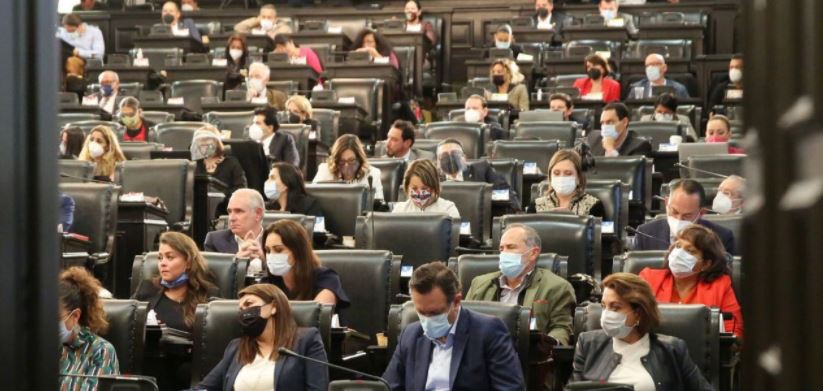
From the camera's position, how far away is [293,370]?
5438 millimetres

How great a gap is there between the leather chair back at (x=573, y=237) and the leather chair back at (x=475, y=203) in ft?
3.83

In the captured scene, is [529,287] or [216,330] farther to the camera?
[529,287]

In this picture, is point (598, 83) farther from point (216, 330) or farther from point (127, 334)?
point (127, 334)

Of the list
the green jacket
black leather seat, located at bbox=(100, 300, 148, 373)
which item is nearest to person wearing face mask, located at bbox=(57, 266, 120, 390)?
black leather seat, located at bbox=(100, 300, 148, 373)

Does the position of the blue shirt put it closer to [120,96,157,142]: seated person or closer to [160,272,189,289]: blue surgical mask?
[120,96,157,142]: seated person

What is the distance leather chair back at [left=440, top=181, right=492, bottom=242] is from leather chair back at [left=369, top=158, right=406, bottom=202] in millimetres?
1053

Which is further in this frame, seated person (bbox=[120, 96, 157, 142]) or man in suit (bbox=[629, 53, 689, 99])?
man in suit (bbox=[629, 53, 689, 99])

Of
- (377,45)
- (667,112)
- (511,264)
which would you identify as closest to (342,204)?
(511,264)

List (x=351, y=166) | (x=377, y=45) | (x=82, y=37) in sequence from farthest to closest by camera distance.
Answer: (x=82, y=37)
(x=377, y=45)
(x=351, y=166)

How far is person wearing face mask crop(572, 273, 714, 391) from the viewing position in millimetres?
5309

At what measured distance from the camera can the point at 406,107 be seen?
14695 millimetres

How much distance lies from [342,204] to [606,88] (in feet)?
19.3

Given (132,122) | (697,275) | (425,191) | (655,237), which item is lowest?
(697,275)

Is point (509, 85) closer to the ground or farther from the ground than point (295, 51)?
closer to the ground
